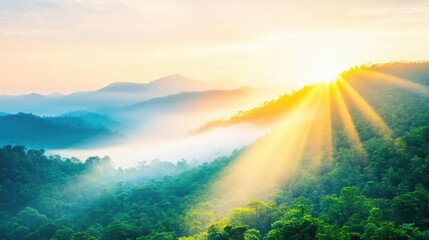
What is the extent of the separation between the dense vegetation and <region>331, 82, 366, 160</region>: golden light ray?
0.72 meters

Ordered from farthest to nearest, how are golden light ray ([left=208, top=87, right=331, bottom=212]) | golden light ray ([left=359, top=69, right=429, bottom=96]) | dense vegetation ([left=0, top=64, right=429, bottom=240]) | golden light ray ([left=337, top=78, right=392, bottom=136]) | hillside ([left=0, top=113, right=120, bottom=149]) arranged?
hillside ([left=0, top=113, right=120, bottom=149])
golden light ray ([left=359, top=69, right=429, bottom=96])
golden light ray ([left=337, top=78, right=392, bottom=136])
golden light ray ([left=208, top=87, right=331, bottom=212])
dense vegetation ([left=0, top=64, right=429, bottom=240])

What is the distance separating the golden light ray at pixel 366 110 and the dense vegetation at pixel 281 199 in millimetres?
876

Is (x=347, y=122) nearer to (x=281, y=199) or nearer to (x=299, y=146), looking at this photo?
(x=299, y=146)

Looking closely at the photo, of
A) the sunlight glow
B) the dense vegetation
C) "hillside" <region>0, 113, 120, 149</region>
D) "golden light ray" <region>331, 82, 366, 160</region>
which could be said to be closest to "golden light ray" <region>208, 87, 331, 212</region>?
the sunlight glow

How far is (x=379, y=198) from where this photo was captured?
40.0 metres

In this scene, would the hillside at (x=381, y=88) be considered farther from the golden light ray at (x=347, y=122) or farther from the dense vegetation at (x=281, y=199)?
the golden light ray at (x=347, y=122)

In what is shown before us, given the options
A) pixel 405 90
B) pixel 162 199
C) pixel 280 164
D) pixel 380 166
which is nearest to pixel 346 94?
pixel 405 90

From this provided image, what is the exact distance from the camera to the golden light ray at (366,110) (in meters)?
56.4

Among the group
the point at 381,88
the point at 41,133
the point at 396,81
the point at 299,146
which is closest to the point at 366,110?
the point at 381,88

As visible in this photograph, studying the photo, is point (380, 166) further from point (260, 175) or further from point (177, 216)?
point (177, 216)

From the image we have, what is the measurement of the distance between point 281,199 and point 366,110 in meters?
25.0

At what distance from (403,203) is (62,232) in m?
33.7

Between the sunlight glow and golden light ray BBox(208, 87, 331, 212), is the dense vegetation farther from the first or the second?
golden light ray BBox(208, 87, 331, 212)

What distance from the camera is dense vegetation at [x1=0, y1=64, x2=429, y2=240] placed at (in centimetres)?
3388
